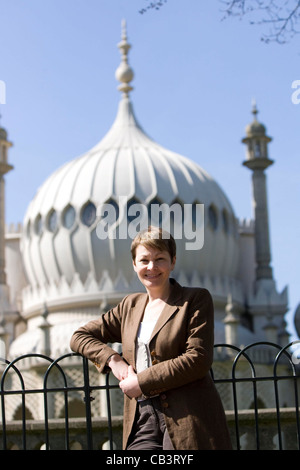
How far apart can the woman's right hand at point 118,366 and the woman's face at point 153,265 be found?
380mm

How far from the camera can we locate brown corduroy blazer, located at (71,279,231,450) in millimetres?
3646

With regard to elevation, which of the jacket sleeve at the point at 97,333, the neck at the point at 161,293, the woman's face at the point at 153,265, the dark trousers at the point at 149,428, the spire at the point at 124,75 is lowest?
the dark trousers at the point at 149,428

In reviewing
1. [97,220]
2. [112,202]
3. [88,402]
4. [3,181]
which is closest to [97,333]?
[88,402]

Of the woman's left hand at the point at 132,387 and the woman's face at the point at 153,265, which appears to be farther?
the woman's face at the point at 153,265

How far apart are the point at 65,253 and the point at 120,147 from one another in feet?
12.5

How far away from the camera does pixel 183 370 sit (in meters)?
3.66

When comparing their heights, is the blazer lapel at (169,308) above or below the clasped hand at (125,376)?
above

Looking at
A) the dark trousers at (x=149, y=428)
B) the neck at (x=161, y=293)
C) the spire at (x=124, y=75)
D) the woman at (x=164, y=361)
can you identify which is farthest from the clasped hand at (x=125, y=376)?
the spire at (x=124, y=75)

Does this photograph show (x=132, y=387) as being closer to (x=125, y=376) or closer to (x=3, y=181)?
(x=125, y=376)

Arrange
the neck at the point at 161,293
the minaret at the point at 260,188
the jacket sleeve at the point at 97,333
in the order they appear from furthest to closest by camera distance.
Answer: the minaret at the point at 260,188 < the jacket sleeve at the point at 97,333 < the neck at the point at 161,293

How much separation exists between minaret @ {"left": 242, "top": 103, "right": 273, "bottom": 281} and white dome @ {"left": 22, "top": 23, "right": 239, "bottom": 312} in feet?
3.21

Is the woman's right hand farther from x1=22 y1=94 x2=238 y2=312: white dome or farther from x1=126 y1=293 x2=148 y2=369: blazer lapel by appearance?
x1=22 y1=94 x2=238 y2=312: white dome

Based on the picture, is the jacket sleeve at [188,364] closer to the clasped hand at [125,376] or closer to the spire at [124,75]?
the clasped hand at [125,376]

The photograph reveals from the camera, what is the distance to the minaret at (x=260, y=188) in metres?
26.3
